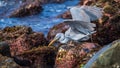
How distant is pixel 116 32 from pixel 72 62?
69.4 inches

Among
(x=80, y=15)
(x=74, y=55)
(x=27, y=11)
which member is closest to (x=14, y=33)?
(x=80, y=15)

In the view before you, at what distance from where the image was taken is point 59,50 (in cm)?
777

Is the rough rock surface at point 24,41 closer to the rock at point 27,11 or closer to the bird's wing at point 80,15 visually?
the bird's wing at point 80,15

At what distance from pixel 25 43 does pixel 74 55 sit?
2388 mm

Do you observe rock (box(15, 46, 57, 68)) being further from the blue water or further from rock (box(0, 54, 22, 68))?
the blue water

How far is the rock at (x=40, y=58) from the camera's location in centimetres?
780

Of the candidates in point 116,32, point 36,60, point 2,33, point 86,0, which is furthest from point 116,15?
point 86,0

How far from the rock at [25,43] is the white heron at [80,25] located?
0.43 meters

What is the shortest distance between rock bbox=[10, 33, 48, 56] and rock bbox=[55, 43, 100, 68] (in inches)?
73.8

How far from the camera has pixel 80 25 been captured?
9398 millimetres

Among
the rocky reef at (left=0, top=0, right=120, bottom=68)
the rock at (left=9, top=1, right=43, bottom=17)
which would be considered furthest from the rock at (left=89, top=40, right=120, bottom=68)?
the rock at (left=9, top=1, right=43, bottom=17)

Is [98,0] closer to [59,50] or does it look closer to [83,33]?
[83,33]

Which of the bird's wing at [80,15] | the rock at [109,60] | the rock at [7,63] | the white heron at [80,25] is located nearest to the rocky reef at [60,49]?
the rock at [7,63]

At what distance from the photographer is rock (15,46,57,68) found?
25.6 ft
